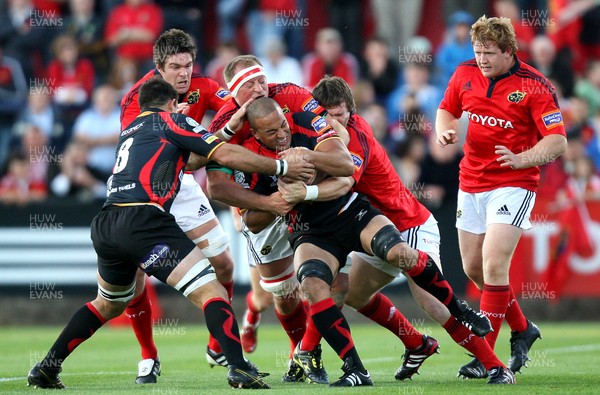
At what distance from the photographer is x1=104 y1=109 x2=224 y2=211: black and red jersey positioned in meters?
8.09

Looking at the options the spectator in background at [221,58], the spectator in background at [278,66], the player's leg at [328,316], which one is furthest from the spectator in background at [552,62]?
the player's leg at [328,316]

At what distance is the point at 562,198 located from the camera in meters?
15.3

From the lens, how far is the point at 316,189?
8344mm

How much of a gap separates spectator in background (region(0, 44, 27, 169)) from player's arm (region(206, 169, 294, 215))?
397 inches

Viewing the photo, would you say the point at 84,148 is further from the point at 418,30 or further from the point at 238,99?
the point at 238,99

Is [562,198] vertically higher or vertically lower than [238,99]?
lower

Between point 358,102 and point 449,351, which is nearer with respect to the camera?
point 449,351

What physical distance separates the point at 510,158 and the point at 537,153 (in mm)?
225

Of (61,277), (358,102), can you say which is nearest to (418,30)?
(358,102)

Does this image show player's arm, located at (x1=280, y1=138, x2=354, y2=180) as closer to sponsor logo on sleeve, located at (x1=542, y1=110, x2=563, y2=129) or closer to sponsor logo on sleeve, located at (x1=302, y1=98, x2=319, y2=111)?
sponsor logo on sleeve, located at (x1=302, y1=98, x2=319, y2=111)

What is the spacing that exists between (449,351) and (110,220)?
16.9ft

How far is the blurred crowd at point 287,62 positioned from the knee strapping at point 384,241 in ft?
23.6

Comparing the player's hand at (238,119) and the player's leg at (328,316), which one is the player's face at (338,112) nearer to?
the player's hand at (238,119)

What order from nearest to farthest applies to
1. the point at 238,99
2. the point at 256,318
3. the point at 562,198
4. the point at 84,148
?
1. the point at 238,99
2. the point at 256,318
3. the point at 562,198
4. the point at 84,148
